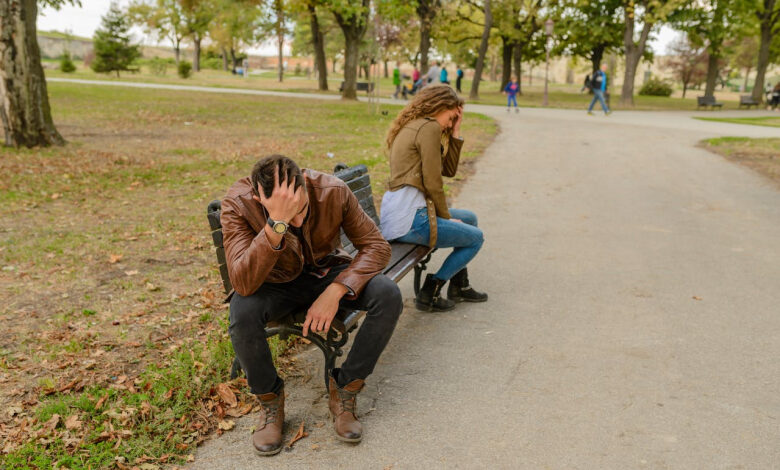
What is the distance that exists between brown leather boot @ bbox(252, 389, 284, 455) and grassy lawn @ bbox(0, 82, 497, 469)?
0.81 feet

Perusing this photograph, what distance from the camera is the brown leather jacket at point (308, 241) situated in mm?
2863

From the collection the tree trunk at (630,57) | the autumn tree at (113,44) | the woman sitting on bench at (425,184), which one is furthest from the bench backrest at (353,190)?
the autumn tree at (113,44)

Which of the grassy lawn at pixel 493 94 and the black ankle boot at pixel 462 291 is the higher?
the grassy lawn at pixel 493 94

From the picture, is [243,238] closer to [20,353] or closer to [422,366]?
[422,366]

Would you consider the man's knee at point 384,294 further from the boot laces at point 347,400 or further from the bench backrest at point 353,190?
the bench backrest at point 353,190

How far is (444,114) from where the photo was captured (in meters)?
4.41

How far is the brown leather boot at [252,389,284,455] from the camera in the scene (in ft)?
9.70

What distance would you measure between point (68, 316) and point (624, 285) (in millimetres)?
4196

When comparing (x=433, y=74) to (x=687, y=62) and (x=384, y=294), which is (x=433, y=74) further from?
(x=687, y=62)

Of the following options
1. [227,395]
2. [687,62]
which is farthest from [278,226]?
[687,62]

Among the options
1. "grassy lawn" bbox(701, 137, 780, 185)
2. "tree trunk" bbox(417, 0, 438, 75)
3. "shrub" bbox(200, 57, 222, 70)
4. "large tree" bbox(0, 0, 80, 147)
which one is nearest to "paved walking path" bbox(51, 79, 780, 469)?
"grassy lawn" bbox(701, 137, 780, 185)

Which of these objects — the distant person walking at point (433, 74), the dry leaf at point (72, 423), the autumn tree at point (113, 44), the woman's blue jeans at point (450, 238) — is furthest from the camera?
the autumn tree at point (113, 44)

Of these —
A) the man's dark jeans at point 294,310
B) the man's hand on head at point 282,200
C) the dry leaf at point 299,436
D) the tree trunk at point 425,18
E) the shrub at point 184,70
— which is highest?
the tree trunk at point 425,18

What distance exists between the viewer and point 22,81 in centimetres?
1080
